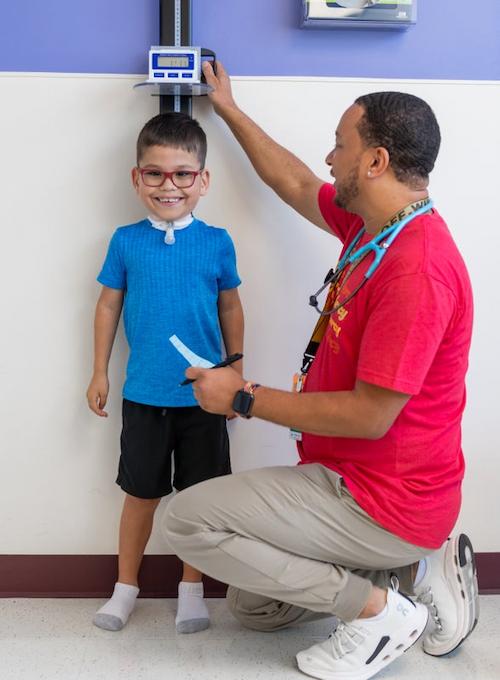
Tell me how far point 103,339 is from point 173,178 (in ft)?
1.48

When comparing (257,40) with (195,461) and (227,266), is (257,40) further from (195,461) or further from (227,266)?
(195,461)

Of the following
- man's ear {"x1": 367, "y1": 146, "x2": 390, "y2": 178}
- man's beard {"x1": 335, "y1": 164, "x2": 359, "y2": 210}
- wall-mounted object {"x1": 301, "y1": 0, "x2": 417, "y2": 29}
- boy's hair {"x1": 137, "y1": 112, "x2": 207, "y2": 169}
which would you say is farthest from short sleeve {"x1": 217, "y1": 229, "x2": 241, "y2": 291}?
wall-mounted object {"x1": 301, "y1": 0, "x2": 417, "y2": 29}

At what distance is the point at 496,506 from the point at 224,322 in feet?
3.10

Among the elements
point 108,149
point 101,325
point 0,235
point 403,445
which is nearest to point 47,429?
point 101,325

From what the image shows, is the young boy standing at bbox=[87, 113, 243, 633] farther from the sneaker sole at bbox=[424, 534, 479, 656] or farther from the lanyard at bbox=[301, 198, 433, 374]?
the sneaker sole at bbox=[424, 534, 479, 656]

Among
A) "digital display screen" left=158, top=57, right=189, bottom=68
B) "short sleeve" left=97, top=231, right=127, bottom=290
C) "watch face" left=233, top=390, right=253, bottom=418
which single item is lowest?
"watch face" left=233, top=390, right=253, bottom=418

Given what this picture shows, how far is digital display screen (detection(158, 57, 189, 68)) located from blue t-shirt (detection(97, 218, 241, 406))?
14.8 inches

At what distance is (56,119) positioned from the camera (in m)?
1.99

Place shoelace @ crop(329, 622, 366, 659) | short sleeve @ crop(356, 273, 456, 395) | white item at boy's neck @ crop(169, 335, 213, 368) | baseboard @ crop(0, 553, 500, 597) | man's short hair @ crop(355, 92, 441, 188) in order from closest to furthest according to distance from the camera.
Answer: short sleeve @ crop(356, 273, 456, 395), man's short hair @ crop(355, 92, 441, 188), shoelace @ crop(329, 622, 366, 659), white item at boy's neck @ crop(169, 335, 213, 368), baseboard @ crop(0, 553, 500, 597)

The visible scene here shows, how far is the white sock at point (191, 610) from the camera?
195 cm

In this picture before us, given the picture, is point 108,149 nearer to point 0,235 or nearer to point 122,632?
point 0,235

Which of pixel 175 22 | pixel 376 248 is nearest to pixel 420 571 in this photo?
pixel 376 248

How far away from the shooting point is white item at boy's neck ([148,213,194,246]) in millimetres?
1897

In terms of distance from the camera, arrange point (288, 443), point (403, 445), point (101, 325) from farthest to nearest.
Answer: point (288, 443), point (101, 325), point (403, 445)
